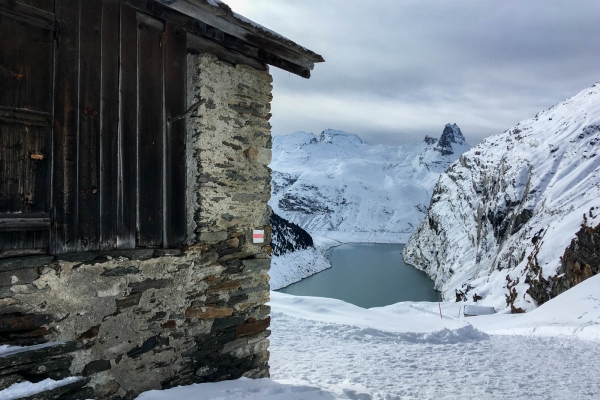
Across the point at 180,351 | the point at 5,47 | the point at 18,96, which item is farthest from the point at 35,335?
the point at 5,47

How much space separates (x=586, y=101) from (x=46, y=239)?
59167 millimetres

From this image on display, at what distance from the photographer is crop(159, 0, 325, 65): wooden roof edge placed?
166 inches

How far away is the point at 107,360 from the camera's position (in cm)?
383

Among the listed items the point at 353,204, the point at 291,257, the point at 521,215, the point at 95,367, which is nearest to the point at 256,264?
the point at 95,367

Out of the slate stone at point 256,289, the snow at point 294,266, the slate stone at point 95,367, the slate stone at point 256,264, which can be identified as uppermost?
the slate stone at point 256,264

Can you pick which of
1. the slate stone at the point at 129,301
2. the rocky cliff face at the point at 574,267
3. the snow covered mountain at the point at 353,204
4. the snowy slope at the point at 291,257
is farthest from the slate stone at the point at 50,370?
the snow covered mountain at the point at 353,204

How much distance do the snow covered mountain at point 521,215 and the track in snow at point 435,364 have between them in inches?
575

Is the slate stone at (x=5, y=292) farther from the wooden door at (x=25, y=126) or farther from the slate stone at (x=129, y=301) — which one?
the slate stone at (x=129, y=301)

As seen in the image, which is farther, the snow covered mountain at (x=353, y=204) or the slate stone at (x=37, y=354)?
the snow covered mountain at (x=353, y=204)

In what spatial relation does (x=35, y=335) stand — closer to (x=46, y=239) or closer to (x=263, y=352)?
(x=46, y=239)

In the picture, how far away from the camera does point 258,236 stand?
5281 mm

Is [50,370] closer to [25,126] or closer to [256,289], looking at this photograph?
[25,126]

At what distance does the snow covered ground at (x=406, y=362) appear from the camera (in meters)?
5.16

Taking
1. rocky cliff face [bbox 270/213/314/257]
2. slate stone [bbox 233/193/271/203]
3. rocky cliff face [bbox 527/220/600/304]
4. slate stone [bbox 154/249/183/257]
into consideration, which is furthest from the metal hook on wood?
rocky cliff face [bbox 270/213/314/257]
